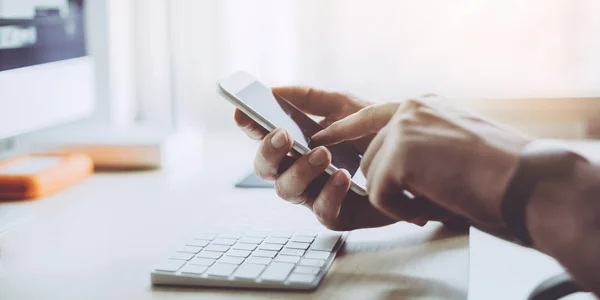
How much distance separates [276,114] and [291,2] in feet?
2.09

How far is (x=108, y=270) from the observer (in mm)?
695

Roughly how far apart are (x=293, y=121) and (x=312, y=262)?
238mm

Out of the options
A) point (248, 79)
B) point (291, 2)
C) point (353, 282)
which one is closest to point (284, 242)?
point (353, 282)

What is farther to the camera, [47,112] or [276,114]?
[47,112]

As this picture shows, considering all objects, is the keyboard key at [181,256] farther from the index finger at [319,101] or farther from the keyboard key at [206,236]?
the index finger at [319,101]

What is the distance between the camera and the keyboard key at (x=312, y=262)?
27.0 inches

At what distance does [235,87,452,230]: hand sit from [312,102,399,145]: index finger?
2 centimetres

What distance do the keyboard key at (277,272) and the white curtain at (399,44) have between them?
0.82 m

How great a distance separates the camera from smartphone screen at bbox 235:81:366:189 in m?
0.81

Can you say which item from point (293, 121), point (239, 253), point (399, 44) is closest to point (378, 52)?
point (399, 44)

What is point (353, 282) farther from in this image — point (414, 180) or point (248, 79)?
point (248, 79)

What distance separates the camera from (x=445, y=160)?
2.06 feet

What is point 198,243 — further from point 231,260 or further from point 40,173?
point 40,173

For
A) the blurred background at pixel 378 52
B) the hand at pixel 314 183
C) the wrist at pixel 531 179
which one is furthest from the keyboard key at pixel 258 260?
the blurred background at pixel 378 52
